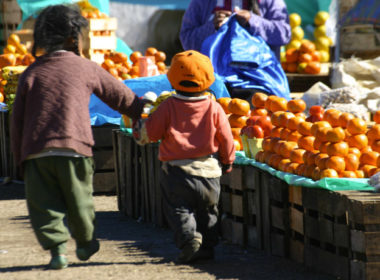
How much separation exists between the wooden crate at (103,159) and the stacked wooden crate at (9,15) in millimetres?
7128

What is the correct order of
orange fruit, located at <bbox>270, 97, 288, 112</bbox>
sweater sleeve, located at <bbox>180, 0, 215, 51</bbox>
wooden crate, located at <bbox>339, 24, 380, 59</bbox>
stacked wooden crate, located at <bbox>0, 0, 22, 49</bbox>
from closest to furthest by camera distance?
orange fruit, located at <bbox>270, 97, 288, 112</bbox>
sweater sleeve, located at <bbox>180, 0, 215, 51</bbox>
wooden crate, located at <bbox>339, 24, 380, 59</bbox>
stacked wooden crate, located at <bbox>0, 0, 22, 49</bbox>

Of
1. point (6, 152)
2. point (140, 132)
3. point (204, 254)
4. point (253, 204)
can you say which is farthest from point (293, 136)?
point (6, 152)

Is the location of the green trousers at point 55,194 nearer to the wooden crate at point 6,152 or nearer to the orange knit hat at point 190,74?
the orange knit hat at point 190,74

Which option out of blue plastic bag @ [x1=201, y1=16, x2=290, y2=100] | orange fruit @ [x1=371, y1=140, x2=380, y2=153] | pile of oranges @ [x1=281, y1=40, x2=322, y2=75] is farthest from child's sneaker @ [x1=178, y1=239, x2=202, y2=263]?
pile of oranges @ [x1=281, y1=40, x2=322, y2=75]

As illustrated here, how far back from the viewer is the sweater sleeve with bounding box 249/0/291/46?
8.72m

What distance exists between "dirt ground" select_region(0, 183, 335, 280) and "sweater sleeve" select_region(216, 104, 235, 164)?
0.69 metres

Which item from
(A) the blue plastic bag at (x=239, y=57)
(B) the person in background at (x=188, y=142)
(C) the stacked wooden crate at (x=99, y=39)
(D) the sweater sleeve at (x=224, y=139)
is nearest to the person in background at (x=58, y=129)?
(B) the person in background at (x=188, y=142)

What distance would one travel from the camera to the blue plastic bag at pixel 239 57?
859 cm

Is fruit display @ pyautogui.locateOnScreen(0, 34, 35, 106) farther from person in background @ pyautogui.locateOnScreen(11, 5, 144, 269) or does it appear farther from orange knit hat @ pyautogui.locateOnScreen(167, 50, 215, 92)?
orange knit hat @ pyautogui.locateOnScreen(167, 50, 215, 92)

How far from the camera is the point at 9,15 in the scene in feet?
48.6

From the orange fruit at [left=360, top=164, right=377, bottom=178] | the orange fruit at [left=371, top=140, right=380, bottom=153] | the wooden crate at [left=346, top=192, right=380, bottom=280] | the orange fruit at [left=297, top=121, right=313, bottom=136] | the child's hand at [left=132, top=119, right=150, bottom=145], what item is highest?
the child's hand at [left=132, top=119, right=150, bottom=145]

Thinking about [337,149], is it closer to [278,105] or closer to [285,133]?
[285,133]

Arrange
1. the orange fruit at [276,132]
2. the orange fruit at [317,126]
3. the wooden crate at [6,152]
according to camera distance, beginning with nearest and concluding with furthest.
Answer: the orange fruit at [317,126] → the orange fruit at [276,132] → the wooden crate at [6,152]

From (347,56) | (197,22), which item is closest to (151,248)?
(197,22)
